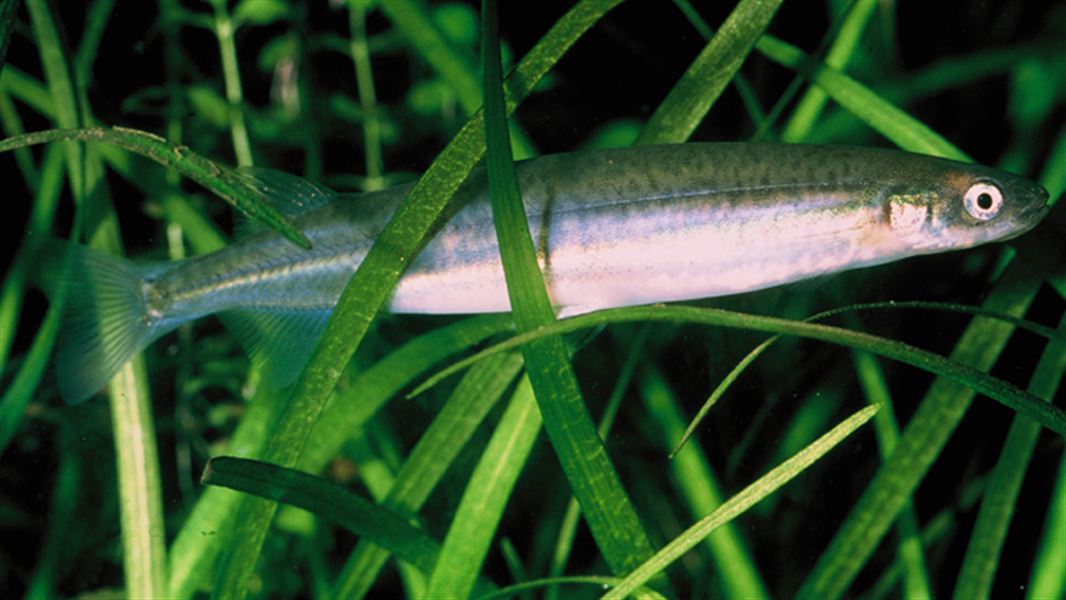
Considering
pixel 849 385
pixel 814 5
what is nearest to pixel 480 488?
pixel 849 385

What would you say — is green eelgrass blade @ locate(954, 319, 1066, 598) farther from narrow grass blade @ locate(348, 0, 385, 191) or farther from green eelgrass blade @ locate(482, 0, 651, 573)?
narrow grass blade @ locate(348, 0, 385, 191)

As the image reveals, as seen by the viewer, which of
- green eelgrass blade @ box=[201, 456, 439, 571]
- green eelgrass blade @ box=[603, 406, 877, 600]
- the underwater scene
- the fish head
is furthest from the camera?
the fish head

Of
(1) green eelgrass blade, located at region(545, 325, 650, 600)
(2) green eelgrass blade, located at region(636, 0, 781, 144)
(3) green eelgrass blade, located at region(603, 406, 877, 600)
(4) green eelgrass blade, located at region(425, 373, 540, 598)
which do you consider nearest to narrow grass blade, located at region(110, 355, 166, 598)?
(4) green eelgrass blade, located at region(425, 373, 540, 598)

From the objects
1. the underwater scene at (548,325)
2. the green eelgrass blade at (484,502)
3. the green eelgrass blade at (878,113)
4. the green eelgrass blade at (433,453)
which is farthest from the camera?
the green eelgrass blade at (878,113)

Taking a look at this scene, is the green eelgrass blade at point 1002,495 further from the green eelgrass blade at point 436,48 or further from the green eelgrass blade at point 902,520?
the green eelgrass blade at point 436,48

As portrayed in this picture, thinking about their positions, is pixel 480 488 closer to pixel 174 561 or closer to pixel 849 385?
pixel 174 561

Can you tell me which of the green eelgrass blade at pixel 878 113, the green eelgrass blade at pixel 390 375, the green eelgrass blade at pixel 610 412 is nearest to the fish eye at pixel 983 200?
the green eelgrass blade at pixel 878 113

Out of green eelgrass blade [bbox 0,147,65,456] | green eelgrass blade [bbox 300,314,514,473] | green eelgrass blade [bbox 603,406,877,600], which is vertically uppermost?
green eelgrass blade [bbox 0,147,65,456]
